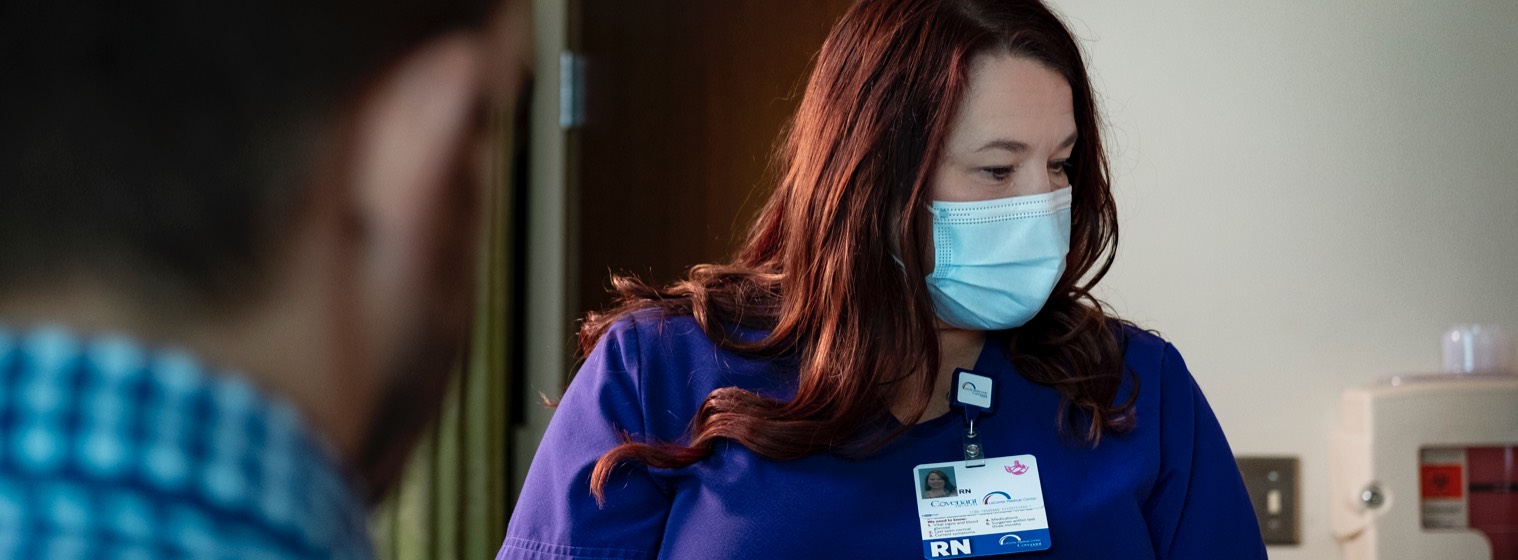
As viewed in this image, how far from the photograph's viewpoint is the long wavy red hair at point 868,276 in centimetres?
125

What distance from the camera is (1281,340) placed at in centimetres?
191

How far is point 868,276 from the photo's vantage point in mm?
1302

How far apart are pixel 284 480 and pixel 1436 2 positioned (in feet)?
6.28

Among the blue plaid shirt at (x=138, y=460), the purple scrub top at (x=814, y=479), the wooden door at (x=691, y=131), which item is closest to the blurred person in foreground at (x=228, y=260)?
the blue plaid shirt at (x=138, y=460)

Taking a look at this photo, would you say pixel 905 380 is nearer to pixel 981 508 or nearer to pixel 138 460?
pixel 981 508

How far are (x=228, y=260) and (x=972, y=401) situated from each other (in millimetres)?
1022

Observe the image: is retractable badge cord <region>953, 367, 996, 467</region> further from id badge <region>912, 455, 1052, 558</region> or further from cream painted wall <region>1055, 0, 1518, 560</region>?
cream painted wall <region>1055, 0, 1518, 560</region>

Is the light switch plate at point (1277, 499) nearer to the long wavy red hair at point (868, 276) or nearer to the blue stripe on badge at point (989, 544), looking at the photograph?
the long wavy red hair at point (868, 276)

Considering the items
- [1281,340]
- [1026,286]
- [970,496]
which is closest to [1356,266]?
[1281,340]

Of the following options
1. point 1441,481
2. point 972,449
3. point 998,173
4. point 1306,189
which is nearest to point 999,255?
point 998,173

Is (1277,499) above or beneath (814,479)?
beneath

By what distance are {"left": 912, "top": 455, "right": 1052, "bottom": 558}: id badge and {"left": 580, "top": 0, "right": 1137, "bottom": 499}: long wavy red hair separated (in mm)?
69

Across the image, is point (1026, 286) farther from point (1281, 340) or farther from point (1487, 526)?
point (1487, 526)

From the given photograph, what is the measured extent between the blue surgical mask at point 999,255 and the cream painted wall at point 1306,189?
27.2 inches
